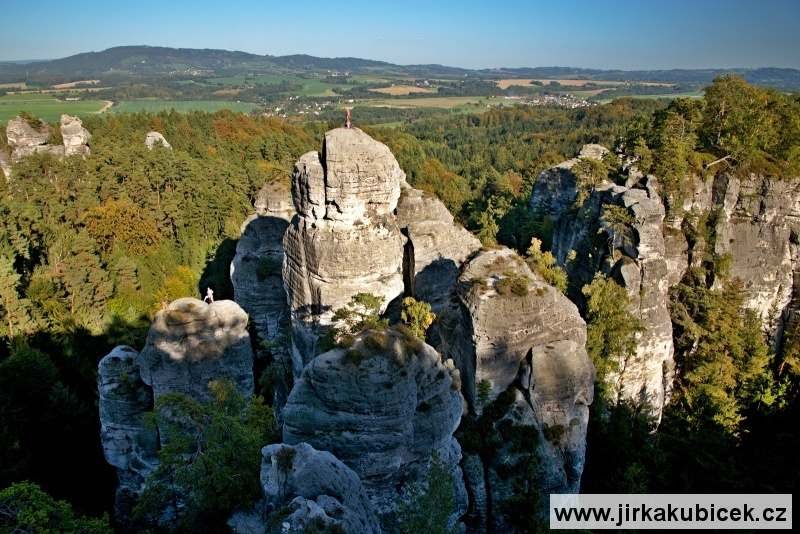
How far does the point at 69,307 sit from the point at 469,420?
2930cm

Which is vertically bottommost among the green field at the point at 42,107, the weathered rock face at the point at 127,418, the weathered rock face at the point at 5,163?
the weathered rock face at the point at 127,418

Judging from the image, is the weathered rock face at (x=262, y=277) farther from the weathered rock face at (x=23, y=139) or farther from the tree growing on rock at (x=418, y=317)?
the weathered rock face at (x=23, y=139)

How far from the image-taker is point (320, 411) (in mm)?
13117

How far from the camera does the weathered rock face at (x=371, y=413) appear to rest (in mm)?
13062

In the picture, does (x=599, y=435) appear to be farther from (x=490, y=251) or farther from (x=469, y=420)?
(x=490, y=251)

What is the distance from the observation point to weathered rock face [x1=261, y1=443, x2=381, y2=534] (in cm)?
1013

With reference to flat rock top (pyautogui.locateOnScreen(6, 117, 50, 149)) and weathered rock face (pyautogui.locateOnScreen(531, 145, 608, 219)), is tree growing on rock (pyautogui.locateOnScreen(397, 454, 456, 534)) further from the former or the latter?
flat rock top (pyautogui.locateOnScreen(6, 117, 50, 149))

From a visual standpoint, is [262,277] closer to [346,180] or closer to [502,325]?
[346,180]

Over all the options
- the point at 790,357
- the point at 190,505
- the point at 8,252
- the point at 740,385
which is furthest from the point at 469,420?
the point at 8,252

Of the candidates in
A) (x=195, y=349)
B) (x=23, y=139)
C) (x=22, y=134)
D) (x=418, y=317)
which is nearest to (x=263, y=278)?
(x=195, y=349)

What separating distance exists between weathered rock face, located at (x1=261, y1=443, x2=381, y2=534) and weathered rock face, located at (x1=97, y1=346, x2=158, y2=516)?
1033 cm

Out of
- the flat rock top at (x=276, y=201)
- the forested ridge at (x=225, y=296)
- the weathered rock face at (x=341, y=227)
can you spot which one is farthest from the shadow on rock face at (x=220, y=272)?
the weathered rock face at (x=341, y=227)

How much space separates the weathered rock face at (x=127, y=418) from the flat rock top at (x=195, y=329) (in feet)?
5.53

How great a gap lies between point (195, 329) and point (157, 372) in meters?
1.83
